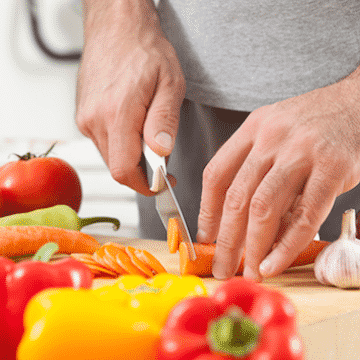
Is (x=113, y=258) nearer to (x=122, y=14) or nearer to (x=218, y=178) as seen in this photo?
(x=218, y=178)

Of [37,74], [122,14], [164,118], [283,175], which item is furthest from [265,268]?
[37,74]

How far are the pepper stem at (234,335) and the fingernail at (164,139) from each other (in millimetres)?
696

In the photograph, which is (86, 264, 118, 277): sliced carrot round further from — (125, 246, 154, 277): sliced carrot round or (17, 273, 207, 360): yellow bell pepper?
(17, 273, 207, 360): yellow bell pepper

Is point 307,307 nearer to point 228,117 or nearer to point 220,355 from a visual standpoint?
point 220,355

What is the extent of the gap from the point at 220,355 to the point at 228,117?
1.03m

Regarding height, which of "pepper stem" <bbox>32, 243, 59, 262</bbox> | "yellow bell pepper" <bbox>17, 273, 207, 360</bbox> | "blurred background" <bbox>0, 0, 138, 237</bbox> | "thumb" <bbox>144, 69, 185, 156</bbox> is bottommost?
"blurred background" <bbox>0, 0, 138, 237</bbox>

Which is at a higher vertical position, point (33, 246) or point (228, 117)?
point (228, 117)

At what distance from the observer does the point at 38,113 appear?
8.20ft

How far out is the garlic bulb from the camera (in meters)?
0.79

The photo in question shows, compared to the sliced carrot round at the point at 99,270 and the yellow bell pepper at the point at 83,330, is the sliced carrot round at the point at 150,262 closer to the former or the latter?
the sliced carrot round at the point at 99,270

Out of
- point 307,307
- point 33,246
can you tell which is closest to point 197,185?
point 33,246

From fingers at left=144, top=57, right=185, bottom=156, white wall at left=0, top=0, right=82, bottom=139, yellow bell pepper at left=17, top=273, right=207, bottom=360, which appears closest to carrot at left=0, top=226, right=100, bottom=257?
fingers at left=144, top=57, right=185, bottom=156

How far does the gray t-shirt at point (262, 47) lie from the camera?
111cm

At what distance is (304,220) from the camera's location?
2.70 feet
